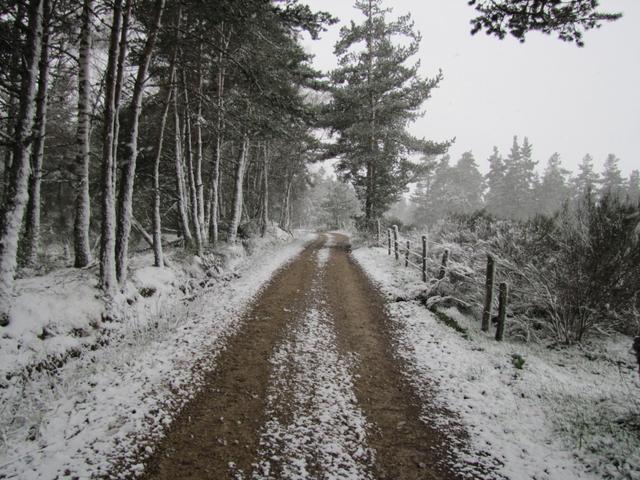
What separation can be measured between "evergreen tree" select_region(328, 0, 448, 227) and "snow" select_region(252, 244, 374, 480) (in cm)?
1562

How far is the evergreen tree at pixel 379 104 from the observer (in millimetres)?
19125

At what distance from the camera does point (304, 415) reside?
4199 millimetres

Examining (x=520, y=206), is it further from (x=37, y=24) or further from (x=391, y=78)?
(x=37, y=24)

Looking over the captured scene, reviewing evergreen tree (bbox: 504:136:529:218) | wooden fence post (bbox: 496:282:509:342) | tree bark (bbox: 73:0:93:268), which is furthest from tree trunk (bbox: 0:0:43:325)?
evergreen tree (bbox: 504:136:529:218)

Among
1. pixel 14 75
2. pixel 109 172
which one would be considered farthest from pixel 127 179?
pixel 14 75

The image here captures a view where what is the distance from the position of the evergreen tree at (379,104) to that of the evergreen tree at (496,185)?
102ft

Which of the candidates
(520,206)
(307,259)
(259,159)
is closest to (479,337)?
(307,259)

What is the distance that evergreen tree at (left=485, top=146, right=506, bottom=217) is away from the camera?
45.5 meters

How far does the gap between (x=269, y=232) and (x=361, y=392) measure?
1903 centimetres

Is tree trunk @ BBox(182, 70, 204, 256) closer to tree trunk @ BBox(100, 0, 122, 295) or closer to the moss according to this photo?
tree trunk @ BBox(100, 0, 122, 295)

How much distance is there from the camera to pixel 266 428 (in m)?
3.94

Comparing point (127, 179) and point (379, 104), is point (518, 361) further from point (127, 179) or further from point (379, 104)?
point (379, 104)

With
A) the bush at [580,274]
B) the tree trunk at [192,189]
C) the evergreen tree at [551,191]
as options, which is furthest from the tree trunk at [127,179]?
the evergreen tree at [551,191]

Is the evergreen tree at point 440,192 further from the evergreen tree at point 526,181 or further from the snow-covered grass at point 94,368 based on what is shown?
the snow-covered grass at point 94,368
